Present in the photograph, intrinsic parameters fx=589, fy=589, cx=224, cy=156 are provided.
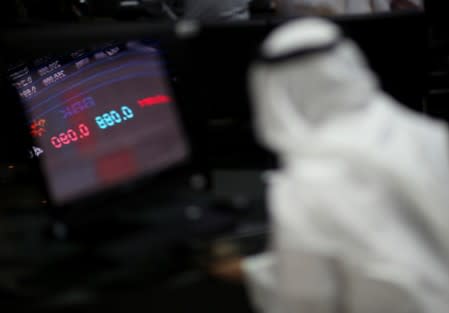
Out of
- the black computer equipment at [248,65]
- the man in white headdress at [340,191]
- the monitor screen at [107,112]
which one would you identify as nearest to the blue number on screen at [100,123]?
the monitor screen at [107,112]

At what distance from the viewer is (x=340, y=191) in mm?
1148

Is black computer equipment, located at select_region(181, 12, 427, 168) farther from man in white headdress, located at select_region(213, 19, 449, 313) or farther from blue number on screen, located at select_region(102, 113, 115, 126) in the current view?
man in white headdress, located at select_region(213, 19, 449, 313)

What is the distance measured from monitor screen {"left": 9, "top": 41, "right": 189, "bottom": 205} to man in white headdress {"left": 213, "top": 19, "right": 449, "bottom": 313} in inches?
18.1

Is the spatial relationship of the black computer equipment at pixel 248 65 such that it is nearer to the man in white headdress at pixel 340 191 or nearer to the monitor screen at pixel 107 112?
the monitor screen at pixel 107 112

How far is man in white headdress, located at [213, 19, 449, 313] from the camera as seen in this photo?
115 centimetres

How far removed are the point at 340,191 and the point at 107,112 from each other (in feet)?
2.49

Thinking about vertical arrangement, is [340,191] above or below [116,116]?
below

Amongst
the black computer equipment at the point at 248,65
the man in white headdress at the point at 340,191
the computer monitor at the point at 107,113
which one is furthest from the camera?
the black computer equipment at the point at 248,65

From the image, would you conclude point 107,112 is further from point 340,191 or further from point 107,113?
point 340,191

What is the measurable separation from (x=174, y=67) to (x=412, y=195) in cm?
76

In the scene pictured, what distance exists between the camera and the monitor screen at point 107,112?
61.1 inches

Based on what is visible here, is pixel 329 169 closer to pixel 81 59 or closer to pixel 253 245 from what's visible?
pixel 253 245

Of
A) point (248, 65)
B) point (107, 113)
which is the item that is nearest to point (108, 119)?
point (107, 113)

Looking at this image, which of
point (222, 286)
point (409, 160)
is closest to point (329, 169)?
point (409, 160)
